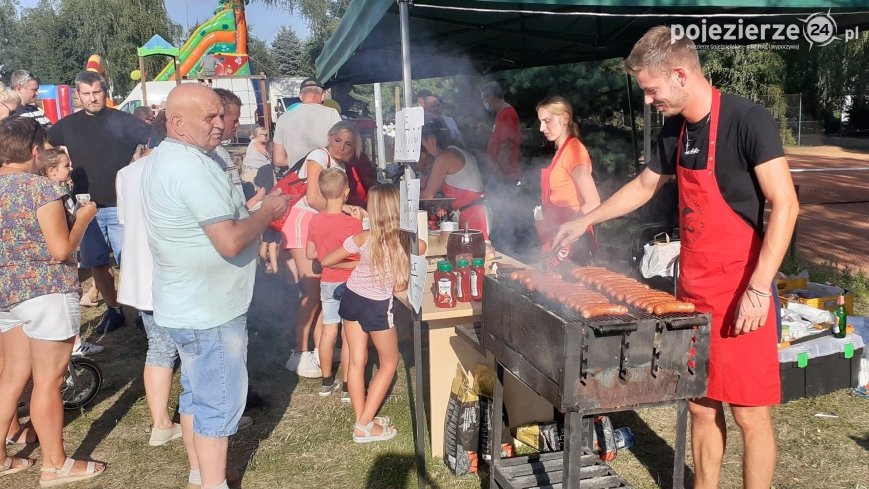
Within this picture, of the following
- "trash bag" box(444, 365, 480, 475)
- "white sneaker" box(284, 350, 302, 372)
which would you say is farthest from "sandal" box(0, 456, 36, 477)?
"trash bag" box(444, 365, 480, 475)

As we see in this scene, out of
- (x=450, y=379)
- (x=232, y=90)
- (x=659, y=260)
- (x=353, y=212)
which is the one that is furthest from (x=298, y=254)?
(x=232, y=90)

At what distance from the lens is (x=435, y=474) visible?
11.2 feet

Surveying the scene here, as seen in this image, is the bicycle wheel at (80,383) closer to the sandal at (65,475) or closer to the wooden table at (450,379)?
the sandal at (65,475)

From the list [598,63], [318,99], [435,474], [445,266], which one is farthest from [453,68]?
[435,474]

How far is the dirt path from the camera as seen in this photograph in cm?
802

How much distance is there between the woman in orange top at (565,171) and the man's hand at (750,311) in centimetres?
145

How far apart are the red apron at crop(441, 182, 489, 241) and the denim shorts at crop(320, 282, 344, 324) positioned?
4.80ft

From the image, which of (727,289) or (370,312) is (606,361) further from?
(370,312)

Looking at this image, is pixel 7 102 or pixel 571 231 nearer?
pixel 571 231

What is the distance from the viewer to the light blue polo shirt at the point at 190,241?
249 centimetres

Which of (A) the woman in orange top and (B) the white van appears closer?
(A) the woman in orange top

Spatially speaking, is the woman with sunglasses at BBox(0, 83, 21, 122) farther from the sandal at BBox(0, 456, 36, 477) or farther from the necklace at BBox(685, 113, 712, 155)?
the necklace at BBox(685, 113, 712, 155)

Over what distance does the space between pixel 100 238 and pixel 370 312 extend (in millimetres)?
3371

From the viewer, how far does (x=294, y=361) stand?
4992 millimetres
